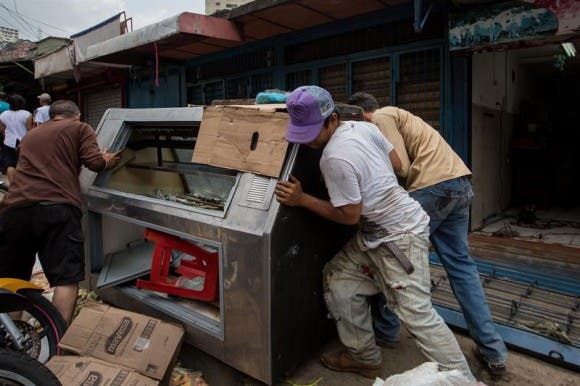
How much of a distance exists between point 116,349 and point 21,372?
61 cm

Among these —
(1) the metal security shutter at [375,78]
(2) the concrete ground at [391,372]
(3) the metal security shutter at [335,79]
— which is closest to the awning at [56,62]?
(3) the metal security shutter at [335,79]

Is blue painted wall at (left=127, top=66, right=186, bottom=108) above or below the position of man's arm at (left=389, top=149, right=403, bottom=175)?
above

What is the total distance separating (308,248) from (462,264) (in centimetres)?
96

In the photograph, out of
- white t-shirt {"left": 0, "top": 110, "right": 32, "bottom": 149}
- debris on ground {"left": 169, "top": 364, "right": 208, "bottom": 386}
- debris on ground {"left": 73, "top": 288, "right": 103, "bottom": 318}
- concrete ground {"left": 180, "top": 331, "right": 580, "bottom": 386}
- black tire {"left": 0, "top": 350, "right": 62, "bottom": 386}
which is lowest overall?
debris on ground {"left": 169, "top": 364, "right": 208, "bottom": 386}

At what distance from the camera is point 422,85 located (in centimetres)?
516

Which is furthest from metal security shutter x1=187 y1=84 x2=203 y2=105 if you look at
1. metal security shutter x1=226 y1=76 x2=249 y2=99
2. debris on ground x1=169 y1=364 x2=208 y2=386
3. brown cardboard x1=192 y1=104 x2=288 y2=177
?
debris on ground x1=169 y1=364 x2=208 y2=386

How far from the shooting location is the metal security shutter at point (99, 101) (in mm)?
11045

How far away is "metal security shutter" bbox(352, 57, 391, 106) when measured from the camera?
5.46 meters

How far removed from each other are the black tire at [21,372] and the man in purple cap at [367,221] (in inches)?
49.3

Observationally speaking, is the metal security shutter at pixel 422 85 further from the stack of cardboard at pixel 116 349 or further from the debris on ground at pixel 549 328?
the stack of cardboard at pixel 116 349

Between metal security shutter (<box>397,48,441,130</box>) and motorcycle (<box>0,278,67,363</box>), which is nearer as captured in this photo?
motorcycle (<box>0,278,67,363</box>)

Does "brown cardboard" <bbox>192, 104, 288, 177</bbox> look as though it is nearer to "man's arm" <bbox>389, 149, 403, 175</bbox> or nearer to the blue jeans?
"man's arm" <bbox>389, 149, 403, 175</bbox>

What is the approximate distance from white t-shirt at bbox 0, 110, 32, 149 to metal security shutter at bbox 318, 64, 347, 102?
15.4 ft

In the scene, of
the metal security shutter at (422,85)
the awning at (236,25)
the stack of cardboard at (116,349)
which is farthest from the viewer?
the awning at (236,25)
